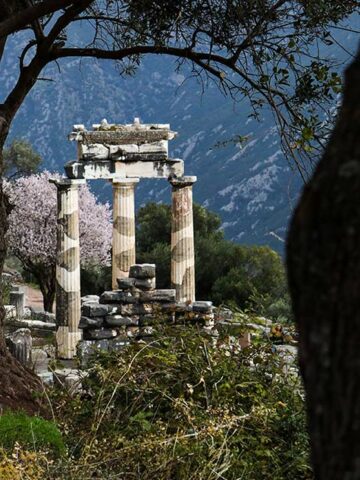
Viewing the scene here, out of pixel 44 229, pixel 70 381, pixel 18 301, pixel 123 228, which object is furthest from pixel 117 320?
pixel 44 229

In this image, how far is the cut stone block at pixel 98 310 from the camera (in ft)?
59.2

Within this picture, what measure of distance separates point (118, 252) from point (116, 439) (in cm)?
2106

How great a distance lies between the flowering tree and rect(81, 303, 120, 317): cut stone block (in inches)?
853

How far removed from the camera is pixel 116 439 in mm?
7891

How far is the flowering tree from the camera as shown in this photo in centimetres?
4225

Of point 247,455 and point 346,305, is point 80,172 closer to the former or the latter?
point 247,455

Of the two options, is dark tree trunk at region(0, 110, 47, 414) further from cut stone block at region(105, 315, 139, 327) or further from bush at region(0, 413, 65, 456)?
cut stone block at region(105, 315, 139, 327)

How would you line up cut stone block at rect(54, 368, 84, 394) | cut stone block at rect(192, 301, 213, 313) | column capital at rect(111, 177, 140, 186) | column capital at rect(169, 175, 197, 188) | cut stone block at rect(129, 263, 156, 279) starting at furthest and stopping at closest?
1. column capital at rect(111, 177, 140, 186)
2. column capital at rect(169, 175, 197, 188)
3. cut stone block at rect(129, 263, 156, 279)
4. cut stone block at rect(192, 301, 213, 313)
5. cut stone block at rect(54, 368, 84, 394)

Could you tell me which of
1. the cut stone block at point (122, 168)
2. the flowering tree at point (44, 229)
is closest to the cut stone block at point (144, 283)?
the cut stone block at point (122, 168)

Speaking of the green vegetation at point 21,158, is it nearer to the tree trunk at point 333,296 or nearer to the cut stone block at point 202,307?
the cut stone block at point 202,307

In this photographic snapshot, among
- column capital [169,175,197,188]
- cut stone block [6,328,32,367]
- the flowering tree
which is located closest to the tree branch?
cut stone block [6,328,32,367]

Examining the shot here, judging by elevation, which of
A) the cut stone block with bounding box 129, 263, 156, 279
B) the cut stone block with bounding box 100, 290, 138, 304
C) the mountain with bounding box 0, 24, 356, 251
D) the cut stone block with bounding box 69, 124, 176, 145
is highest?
the mountain with bounding box 0, 24, 356, 251

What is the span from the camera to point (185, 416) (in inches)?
324

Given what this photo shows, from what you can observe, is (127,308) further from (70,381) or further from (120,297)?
(70,381)
